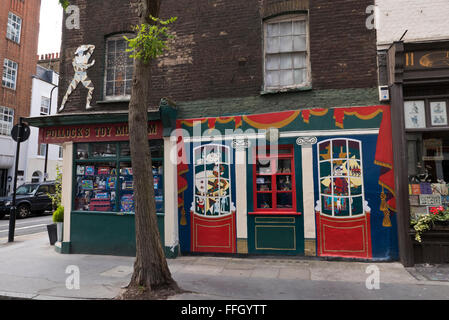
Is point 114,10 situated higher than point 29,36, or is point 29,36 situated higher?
point 29,36

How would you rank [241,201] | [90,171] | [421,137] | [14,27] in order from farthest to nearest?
[14,27] < [90,171] < [241,201] < [421,137]

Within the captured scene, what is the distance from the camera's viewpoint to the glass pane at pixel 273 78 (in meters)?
8.09

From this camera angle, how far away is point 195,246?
7949 millimetres

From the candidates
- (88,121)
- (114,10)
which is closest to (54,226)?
(88,121)

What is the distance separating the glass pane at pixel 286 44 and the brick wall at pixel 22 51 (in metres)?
24.3

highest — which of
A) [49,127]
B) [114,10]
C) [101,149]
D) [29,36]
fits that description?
[29,36]

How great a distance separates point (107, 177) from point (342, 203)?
6.26 metres

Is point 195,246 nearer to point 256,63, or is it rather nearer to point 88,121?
point 88,121

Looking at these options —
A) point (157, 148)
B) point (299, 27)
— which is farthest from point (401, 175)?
point (157, 148)

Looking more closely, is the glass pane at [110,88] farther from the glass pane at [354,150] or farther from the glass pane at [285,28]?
the glass pane at [354,150]

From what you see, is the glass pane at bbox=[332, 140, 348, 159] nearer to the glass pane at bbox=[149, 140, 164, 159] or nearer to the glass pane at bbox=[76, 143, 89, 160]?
the glass pane at bbox=[149, 140, 164, 159]

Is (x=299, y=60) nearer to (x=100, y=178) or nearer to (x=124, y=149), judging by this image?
(x=124, y=149)

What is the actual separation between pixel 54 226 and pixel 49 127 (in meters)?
3.17

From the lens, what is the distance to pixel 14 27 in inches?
990
